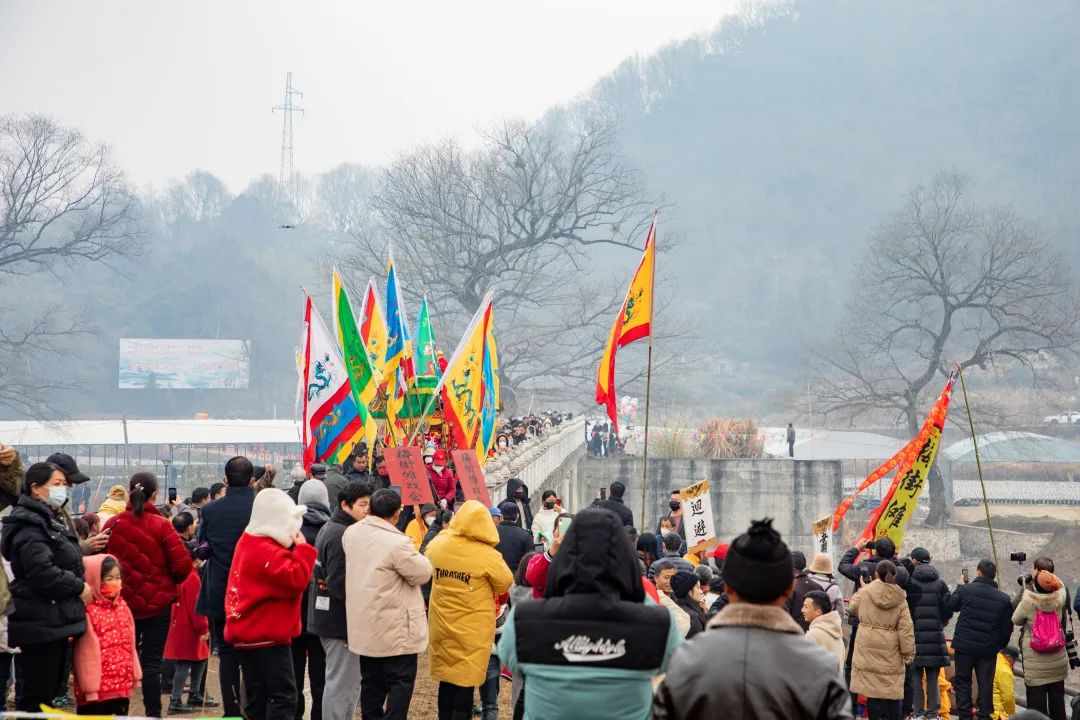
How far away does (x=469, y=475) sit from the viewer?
12.8m

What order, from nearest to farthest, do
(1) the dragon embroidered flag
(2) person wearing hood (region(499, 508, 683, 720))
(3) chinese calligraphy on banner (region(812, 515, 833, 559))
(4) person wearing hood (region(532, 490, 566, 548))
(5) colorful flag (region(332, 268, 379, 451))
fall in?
(2) person wearing hood (region(499, 508, 683, 720)) → (4) person wearing hood (region(532, 490, 566, 548)) → (5) colorful flag (region(332, 268, 379, 451)) → (3) chinese calligraphy on banner (region(812, 515, 833, 559)) → (1) the dragon embroidered flag

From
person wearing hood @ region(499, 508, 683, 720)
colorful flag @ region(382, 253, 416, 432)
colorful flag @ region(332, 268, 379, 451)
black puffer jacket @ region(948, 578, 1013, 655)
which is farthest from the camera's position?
colorful flag @ region(382, 253, 416, 432)

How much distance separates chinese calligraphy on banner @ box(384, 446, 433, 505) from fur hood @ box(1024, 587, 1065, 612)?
18.2 ft

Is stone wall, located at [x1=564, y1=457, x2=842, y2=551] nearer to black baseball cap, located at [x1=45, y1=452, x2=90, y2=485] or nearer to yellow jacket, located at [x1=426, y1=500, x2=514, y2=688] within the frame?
yellow jacket, located at [x1=426, y1=500, x2=514, y2=688]

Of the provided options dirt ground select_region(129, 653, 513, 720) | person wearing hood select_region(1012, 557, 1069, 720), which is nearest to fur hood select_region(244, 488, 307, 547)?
dirt ground select_region(129, 653, 513, 720)

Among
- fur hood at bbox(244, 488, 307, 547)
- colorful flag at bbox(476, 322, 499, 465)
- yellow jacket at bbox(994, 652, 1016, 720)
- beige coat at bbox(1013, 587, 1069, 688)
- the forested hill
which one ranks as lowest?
yellow jacket at bbox(994, 652, 1016, 720)

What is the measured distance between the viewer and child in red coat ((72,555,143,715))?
23.4 feet

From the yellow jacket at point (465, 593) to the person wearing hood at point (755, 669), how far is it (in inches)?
147

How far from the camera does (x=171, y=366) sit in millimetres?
81562

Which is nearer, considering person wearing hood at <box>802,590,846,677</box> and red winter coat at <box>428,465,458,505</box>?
person wearing hood at <box>802,590,846,677</box>

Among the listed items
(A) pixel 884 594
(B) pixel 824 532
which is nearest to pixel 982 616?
(A) pixel 884 594

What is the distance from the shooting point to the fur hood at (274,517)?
6.98 metres

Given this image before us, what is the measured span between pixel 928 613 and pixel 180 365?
2958 inches

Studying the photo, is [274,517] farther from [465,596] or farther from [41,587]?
[465,596]
